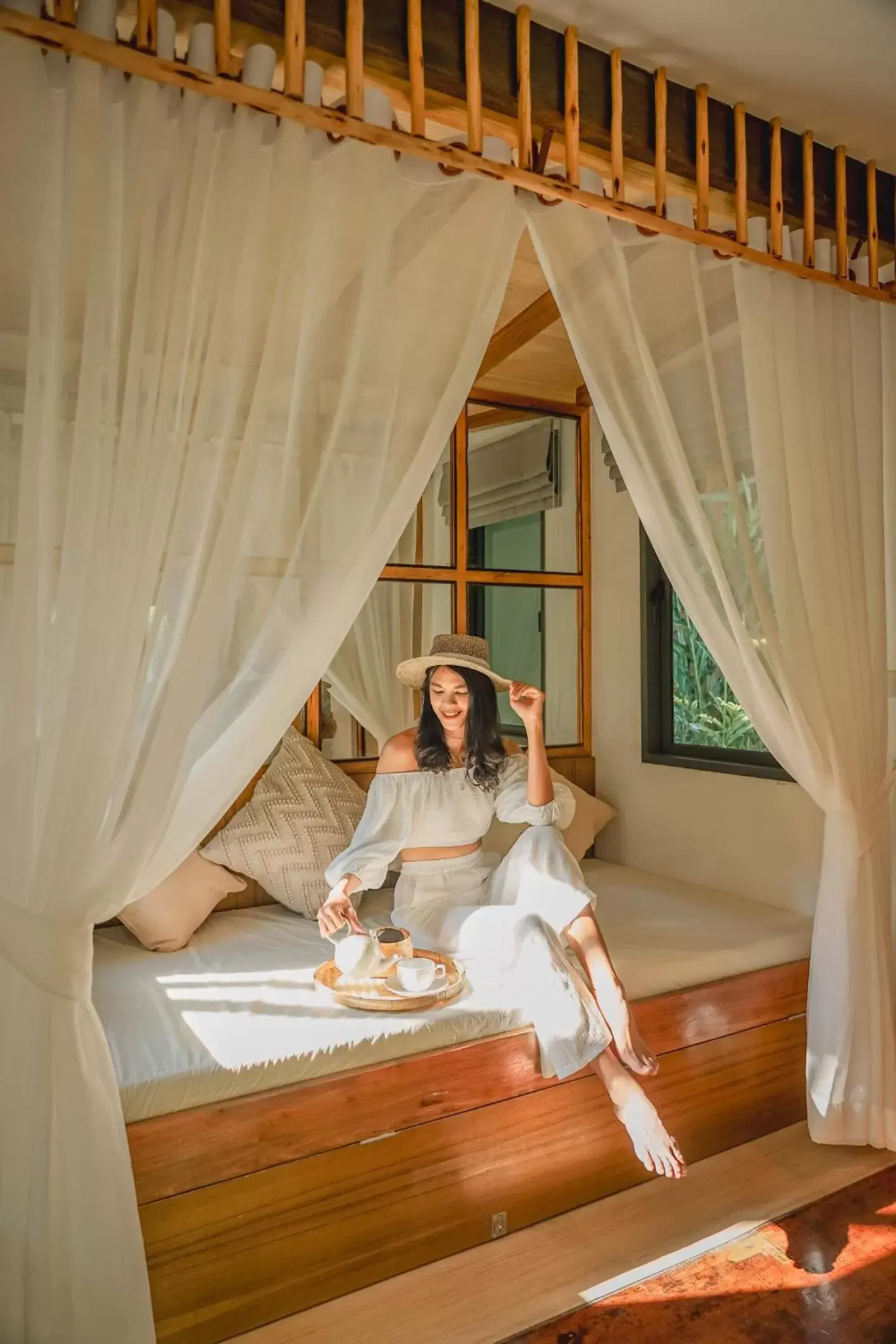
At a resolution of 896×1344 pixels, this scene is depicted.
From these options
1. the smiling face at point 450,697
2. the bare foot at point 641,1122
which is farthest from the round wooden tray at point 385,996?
the smiling face at point 450,697

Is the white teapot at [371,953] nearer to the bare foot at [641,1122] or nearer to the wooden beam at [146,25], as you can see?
the bare foot at [641,1122]

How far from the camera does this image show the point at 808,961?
2.62 meters

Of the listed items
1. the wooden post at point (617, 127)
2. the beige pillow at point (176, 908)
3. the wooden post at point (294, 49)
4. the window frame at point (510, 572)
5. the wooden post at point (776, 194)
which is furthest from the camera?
the window frame at point (510, 572)

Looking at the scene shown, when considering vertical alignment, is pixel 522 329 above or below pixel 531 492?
above

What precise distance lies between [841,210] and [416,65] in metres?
1.23

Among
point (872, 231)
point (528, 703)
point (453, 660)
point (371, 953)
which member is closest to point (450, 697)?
point (453, 660)

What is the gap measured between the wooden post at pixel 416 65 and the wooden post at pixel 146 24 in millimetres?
464

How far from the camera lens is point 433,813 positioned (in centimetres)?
264

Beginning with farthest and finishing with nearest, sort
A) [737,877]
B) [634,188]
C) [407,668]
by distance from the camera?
[737,877]
[407,668]
[634,188]

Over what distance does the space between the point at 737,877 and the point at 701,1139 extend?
0.92m

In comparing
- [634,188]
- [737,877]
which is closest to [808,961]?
[737,877]

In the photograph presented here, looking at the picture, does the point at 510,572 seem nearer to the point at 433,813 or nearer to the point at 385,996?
the point at 433,813

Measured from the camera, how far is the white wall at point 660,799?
2.91 m

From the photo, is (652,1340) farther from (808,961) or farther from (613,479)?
(613,479)
